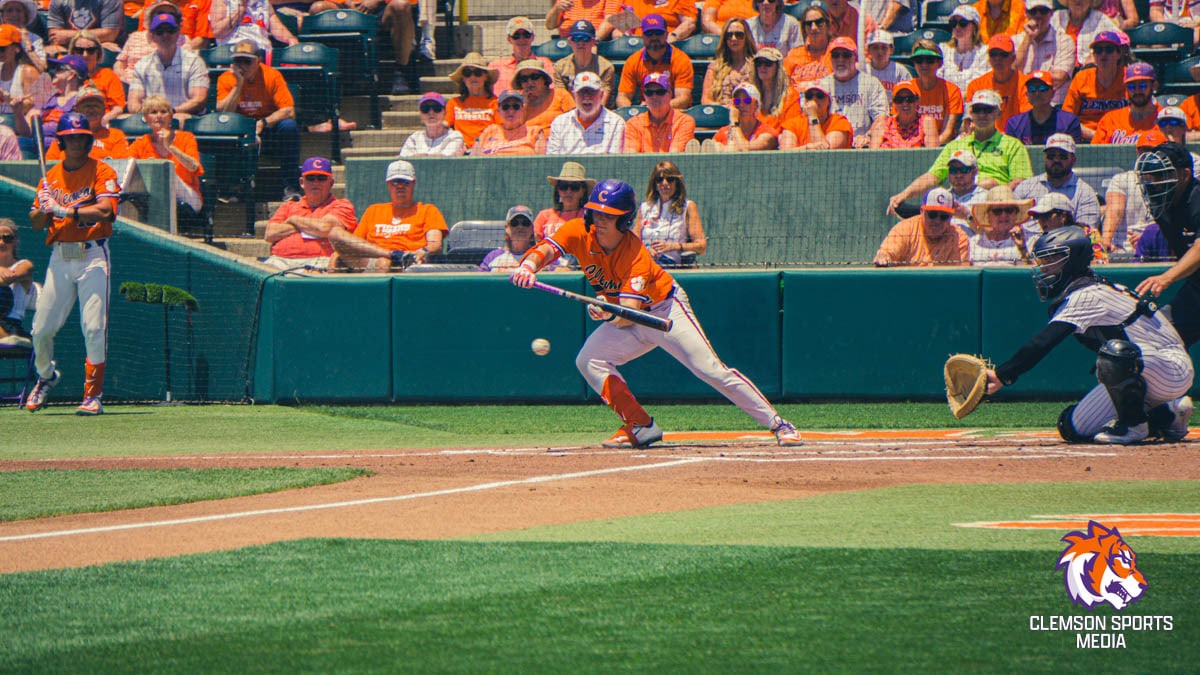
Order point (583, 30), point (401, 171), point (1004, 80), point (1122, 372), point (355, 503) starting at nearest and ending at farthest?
point (355, 503) → point (1122, 372) → point (401, 171) → point (1004, 80) → point (583, 30)

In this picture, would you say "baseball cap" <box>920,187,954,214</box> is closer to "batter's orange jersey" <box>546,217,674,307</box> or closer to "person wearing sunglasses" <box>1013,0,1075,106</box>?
"person wearing sunglasses" <box>1013,0,1075,106</box>

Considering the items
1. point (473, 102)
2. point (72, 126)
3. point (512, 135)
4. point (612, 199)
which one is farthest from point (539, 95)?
point (612, 199)

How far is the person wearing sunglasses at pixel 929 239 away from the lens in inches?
480

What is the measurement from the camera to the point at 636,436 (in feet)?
31.0

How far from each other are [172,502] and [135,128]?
30.0 feet

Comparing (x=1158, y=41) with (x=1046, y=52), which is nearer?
(x=1046, y=52)

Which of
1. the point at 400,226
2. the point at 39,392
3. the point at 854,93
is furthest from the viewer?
the point at 854,93

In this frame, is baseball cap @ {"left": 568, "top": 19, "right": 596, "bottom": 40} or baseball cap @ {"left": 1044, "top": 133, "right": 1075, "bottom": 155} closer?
baseball cap @ {"left": 1044, "top": 133, "right": 1075, "bottom": 155}

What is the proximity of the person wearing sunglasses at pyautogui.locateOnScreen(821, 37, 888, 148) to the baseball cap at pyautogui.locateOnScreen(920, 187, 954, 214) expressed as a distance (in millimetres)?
1650

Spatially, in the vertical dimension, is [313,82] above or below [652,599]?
above

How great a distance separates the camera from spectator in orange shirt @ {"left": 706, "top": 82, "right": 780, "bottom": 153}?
13562mm

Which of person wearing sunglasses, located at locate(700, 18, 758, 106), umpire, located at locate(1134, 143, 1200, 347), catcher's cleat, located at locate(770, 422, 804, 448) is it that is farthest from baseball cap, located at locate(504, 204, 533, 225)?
umpire, located at locate(1134, 143, 1200, 347)

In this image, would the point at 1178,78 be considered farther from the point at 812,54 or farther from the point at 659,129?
the point at 659,129

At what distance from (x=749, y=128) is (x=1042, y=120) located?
2.74 meters
